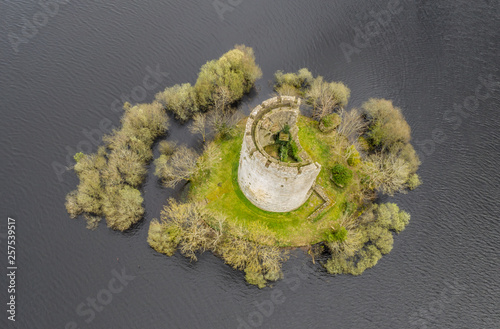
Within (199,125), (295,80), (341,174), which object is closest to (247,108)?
(199,125)

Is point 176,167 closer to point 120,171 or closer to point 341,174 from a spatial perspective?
point 120,171

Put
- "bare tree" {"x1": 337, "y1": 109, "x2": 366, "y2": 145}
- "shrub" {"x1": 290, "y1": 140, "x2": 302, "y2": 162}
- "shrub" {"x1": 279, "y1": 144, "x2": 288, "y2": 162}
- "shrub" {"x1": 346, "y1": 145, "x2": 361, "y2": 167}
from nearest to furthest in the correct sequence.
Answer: "shrub" {"x1": 279, "y1": 144, "x2": 288, "y2": 162}, "shrub" {"x1": 290, "y1": 140, "x2": 302, "y2": 162}, "shrub" {"x1": 346, "y1": 145, "x2": 361, "y2": 167}, "bare tree" {"x1": 337, "y1": 109, "x2": 366, "y2": 145}

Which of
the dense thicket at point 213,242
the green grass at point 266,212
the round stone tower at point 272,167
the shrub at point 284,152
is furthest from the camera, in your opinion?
the green grass at point 266,212

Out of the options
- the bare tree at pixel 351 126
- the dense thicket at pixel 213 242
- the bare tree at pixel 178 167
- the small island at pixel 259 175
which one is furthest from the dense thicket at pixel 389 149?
the bare tree at pixel 178 167

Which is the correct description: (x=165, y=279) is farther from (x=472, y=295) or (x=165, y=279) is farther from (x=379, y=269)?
(x=472, y=295)

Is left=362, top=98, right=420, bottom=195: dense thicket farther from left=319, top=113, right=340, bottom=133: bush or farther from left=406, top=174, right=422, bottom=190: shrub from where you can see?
left=319, top=113, right=340, bottom=133: bush

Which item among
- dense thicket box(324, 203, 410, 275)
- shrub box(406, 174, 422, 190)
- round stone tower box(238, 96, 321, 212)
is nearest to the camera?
round stone tower box(238, 96, 321, 212)

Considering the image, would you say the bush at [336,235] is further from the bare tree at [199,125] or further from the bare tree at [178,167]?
the bare tree at [199,125]

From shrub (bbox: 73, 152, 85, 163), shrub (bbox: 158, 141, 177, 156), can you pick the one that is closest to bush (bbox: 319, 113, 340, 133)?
shrub (bbox: 158, 141, 177, 156)
